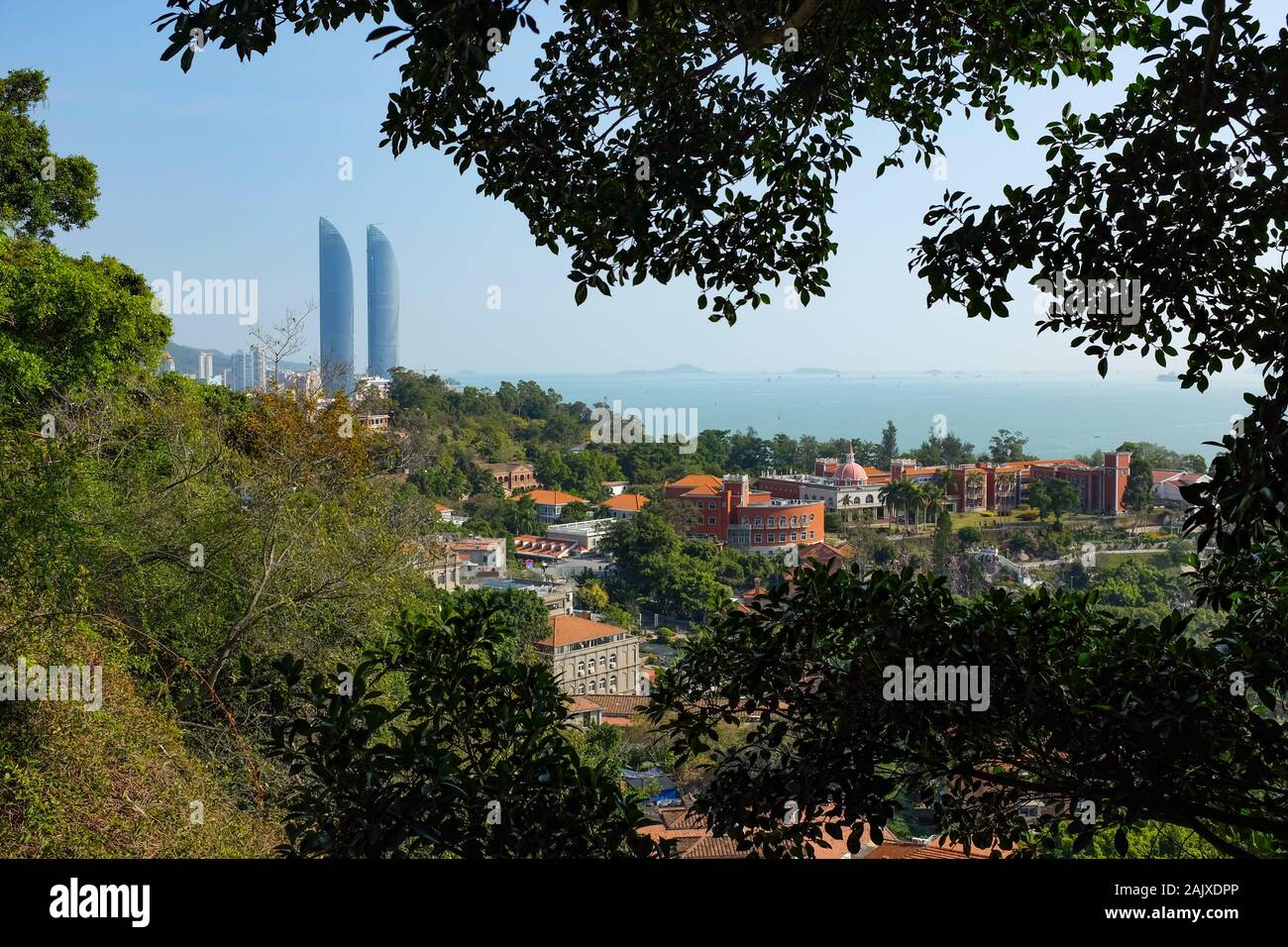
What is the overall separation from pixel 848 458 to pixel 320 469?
3.87 metres

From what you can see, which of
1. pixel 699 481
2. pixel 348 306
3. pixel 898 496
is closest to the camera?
pixel 898 496

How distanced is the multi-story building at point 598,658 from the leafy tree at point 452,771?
12.2 feet

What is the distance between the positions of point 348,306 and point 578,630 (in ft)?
15.9

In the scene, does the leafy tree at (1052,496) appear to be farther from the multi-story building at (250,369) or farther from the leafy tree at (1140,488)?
the multi-story building at (250,369)

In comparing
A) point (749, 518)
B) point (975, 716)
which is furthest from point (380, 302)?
point (975, 716)

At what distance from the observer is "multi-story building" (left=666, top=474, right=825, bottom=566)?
21.7 ft

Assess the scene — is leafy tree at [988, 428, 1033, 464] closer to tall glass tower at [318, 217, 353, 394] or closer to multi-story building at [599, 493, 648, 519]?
multi-story building at [599, 493, 648, 519]

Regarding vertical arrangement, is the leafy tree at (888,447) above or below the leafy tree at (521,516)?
above

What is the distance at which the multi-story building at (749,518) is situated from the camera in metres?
6.62

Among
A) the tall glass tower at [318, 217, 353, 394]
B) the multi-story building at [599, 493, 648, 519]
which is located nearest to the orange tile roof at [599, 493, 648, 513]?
the multi-story building at [599, 493, 648, 519]

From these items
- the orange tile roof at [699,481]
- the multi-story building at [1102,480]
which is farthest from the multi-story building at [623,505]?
the multi-story building at [1102,480]

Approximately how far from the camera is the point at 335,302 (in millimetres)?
9680

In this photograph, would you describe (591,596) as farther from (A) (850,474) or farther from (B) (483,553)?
(A) (850,474)
